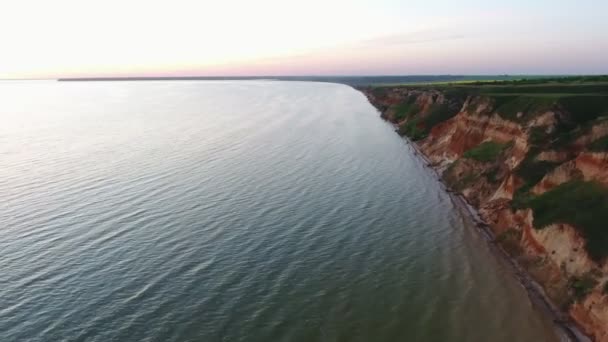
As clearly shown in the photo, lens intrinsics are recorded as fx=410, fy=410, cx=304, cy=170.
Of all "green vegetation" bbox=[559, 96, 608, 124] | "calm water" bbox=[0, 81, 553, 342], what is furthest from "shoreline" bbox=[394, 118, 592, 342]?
"green vegetation" bbox=[559, 96, 608, 124]

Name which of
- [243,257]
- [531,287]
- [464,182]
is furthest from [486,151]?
[243,257]

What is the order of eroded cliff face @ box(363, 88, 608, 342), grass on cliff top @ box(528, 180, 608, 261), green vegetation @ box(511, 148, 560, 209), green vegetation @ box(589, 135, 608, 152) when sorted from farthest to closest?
green vegetation @ box(511, 148, 560, 209) < green vegetation @ box(589, 135, 608, 152) < grass on cliff top @ box(528, 180, 608, 261) < eroded cliff face @ box(363, 88, 608, 342)

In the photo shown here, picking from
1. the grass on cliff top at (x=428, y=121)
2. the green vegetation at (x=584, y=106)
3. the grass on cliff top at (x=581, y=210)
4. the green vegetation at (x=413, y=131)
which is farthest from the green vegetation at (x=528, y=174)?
the green vegetation at (x=413, y=131)

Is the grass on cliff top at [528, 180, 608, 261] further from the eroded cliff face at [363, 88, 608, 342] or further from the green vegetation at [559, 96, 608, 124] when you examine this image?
the green vegetation at [559, 96, 608, 124]

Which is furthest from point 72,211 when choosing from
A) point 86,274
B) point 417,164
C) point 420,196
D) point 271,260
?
point 417,164

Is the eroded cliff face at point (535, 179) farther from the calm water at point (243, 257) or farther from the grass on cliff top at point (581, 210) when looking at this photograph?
the calm water at point (243, 257)

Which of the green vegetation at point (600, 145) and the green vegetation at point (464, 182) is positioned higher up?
the green vegetation at point (600, 145)

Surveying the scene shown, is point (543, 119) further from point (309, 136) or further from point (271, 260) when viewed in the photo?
point (309, 136)
